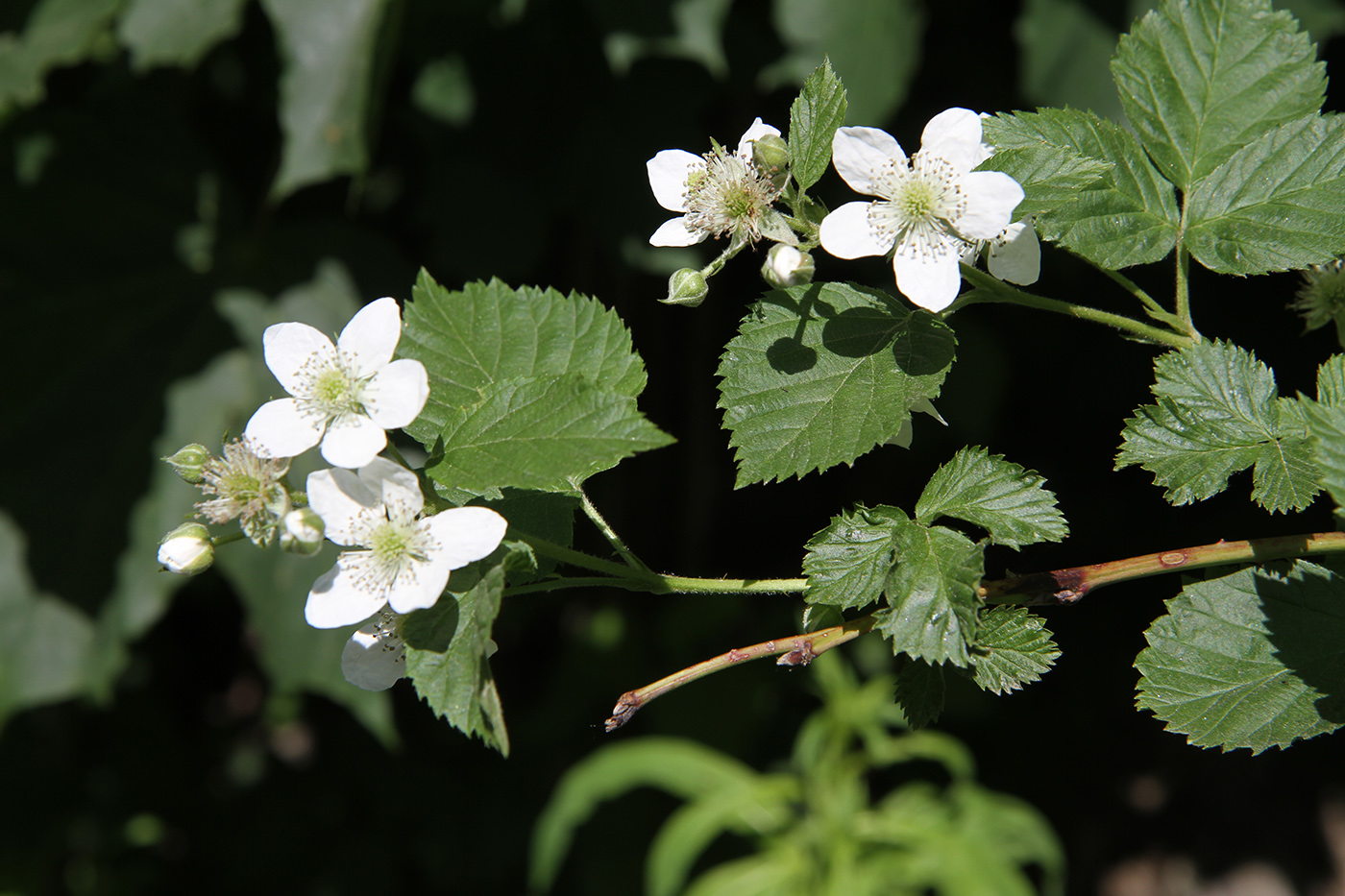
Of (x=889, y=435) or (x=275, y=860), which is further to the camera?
(x=275, y=860)

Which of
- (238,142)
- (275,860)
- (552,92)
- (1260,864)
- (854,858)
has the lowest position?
(1260,864)

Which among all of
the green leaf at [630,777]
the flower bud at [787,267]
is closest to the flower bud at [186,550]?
the flower bud at [787,267]

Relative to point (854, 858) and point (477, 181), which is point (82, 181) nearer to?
point (477, 181)

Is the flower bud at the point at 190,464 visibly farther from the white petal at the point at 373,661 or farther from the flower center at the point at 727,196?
→ the flower center at the point at 727,196

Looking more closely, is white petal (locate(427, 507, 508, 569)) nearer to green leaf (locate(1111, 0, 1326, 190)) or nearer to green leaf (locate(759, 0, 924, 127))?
green leaf (locate(1111, 0, 1326, 190))

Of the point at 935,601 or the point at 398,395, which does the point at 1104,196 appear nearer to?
the point at 935,601

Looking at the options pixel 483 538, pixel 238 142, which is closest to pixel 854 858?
pixel 483 538

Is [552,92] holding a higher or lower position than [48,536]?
higher
